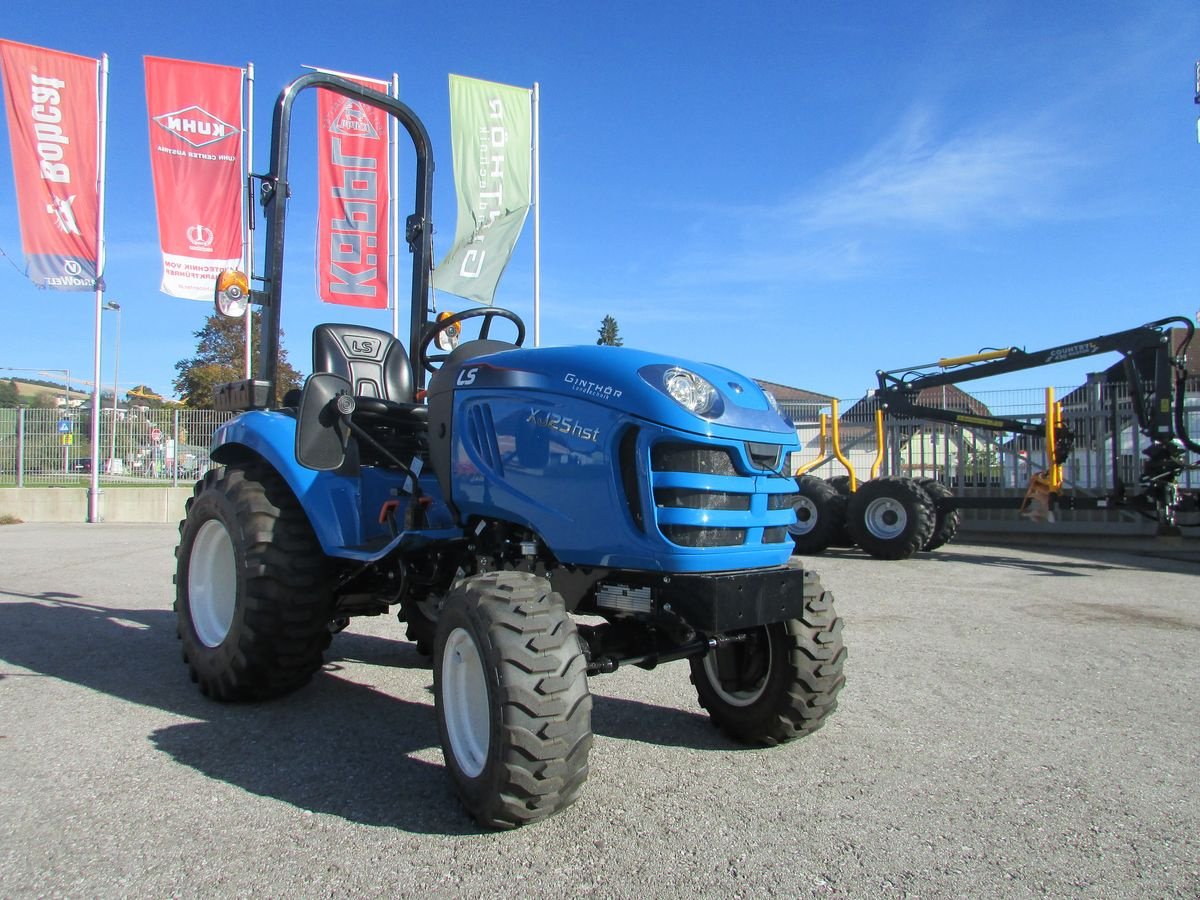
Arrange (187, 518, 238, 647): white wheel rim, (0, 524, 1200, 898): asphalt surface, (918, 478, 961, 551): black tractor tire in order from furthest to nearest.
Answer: (918, 478, 961, 551): black tractor tire → (187, 518, 238, 647): white wheel rim → (0, 524, 1200, 898): asphalt surface

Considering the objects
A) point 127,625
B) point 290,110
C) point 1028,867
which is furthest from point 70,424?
point 1028,867

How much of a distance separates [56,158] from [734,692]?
52.8 ft

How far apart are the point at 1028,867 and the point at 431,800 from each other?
181cm

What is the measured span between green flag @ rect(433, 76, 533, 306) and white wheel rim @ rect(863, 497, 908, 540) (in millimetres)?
6527

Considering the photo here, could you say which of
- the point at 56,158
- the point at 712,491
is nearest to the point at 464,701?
the point at 712,491

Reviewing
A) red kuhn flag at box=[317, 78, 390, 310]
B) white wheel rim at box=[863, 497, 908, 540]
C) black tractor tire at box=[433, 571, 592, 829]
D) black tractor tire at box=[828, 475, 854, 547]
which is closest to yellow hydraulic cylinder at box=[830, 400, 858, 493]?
black tractor tire at box=[828, 475, 854, 547]

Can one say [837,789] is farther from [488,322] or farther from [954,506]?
[954,506]

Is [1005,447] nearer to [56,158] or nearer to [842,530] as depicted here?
[842,530]

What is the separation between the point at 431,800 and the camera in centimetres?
291

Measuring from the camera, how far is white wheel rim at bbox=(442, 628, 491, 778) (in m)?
2.82

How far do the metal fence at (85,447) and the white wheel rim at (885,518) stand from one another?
12396 mm

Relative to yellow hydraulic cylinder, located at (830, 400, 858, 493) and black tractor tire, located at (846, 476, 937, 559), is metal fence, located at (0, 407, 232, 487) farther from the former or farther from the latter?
black tractor tire, located at (846, 476, 937, 559)

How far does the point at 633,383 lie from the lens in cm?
285

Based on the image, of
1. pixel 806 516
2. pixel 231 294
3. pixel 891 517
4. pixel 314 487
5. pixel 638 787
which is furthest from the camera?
pixel 806 516
